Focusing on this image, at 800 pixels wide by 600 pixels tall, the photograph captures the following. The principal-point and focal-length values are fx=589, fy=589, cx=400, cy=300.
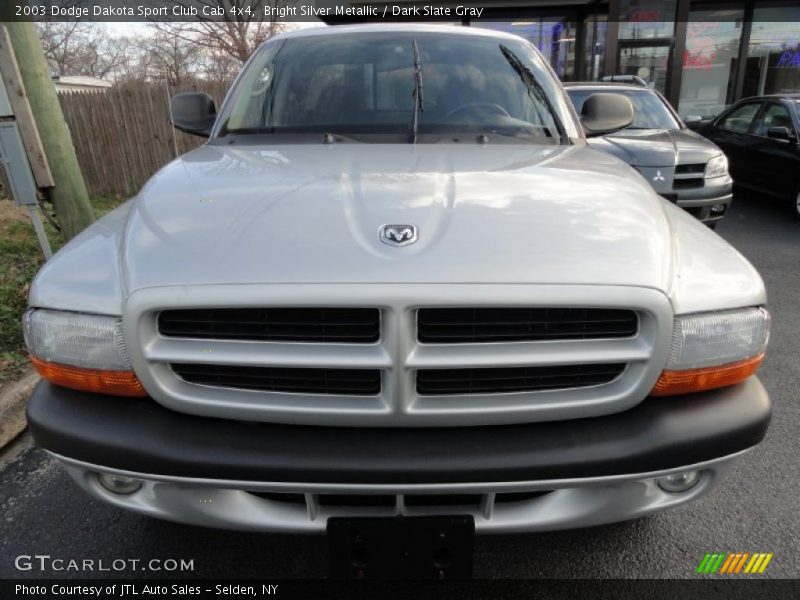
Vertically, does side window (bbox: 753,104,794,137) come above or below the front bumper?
below

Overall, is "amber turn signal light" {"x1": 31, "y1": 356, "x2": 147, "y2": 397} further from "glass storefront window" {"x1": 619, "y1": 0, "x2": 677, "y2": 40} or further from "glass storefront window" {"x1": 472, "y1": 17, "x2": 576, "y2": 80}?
"glass storefront window" {"x1": 472, "y1": 17, "x2": 576, "y2": 80}

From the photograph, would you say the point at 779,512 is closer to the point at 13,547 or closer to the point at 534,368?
the point at 534,368

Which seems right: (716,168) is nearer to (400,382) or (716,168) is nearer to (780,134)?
(780,134)

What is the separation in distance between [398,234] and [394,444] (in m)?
0.56

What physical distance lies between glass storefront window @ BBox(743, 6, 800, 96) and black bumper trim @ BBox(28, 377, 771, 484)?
16509mm

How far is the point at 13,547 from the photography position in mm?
2260

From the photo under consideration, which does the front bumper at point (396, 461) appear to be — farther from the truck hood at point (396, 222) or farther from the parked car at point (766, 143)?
the parked car at point (766, 143)

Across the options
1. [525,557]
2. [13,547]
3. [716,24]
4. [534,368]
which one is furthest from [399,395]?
[716,24]

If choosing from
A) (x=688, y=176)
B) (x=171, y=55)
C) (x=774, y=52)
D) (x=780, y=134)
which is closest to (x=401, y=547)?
(x=688, y=176)

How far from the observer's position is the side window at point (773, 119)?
762 cm

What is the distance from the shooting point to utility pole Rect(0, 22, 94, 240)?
4332 millimetres

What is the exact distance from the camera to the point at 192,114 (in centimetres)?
316

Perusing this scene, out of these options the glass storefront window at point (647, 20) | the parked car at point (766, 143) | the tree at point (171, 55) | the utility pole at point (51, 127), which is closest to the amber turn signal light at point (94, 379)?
the utility pole at point (51, 127)

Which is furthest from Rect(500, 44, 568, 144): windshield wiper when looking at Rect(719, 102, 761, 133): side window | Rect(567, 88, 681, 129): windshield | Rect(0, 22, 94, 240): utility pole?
Rect(719, 102, 761, 133): side window
